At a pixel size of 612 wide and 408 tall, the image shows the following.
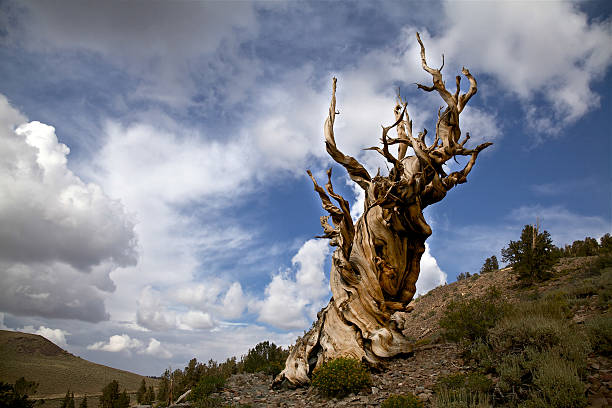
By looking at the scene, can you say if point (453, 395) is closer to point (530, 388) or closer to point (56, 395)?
point (530, 388)

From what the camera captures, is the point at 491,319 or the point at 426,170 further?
the point at 426,170

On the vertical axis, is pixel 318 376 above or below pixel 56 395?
above

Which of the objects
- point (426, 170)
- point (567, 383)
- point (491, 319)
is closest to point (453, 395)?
point (567, 383)

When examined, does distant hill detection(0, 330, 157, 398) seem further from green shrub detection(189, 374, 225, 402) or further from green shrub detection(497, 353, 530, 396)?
green shrub detection(497, 353, 530, 396)

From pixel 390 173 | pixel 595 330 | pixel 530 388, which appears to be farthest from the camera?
pixel 390 173

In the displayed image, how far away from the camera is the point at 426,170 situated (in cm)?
1085

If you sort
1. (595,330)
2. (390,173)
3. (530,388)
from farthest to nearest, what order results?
(390,173), (595,330), (530,388)

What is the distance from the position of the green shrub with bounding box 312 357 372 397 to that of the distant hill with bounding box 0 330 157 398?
3005cm

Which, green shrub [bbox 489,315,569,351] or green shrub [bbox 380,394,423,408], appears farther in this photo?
green shrub [bbox 489,315,569,351]

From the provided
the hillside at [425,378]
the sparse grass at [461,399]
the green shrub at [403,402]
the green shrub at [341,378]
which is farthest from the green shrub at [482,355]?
the green shrub at [341,378]

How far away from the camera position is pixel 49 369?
3478 centimetres

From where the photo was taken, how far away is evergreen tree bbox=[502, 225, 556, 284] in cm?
2069

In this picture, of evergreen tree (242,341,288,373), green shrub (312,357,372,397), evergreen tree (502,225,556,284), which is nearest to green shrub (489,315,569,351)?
green shrub (312,357,372,397)

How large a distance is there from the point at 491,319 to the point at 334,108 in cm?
781
